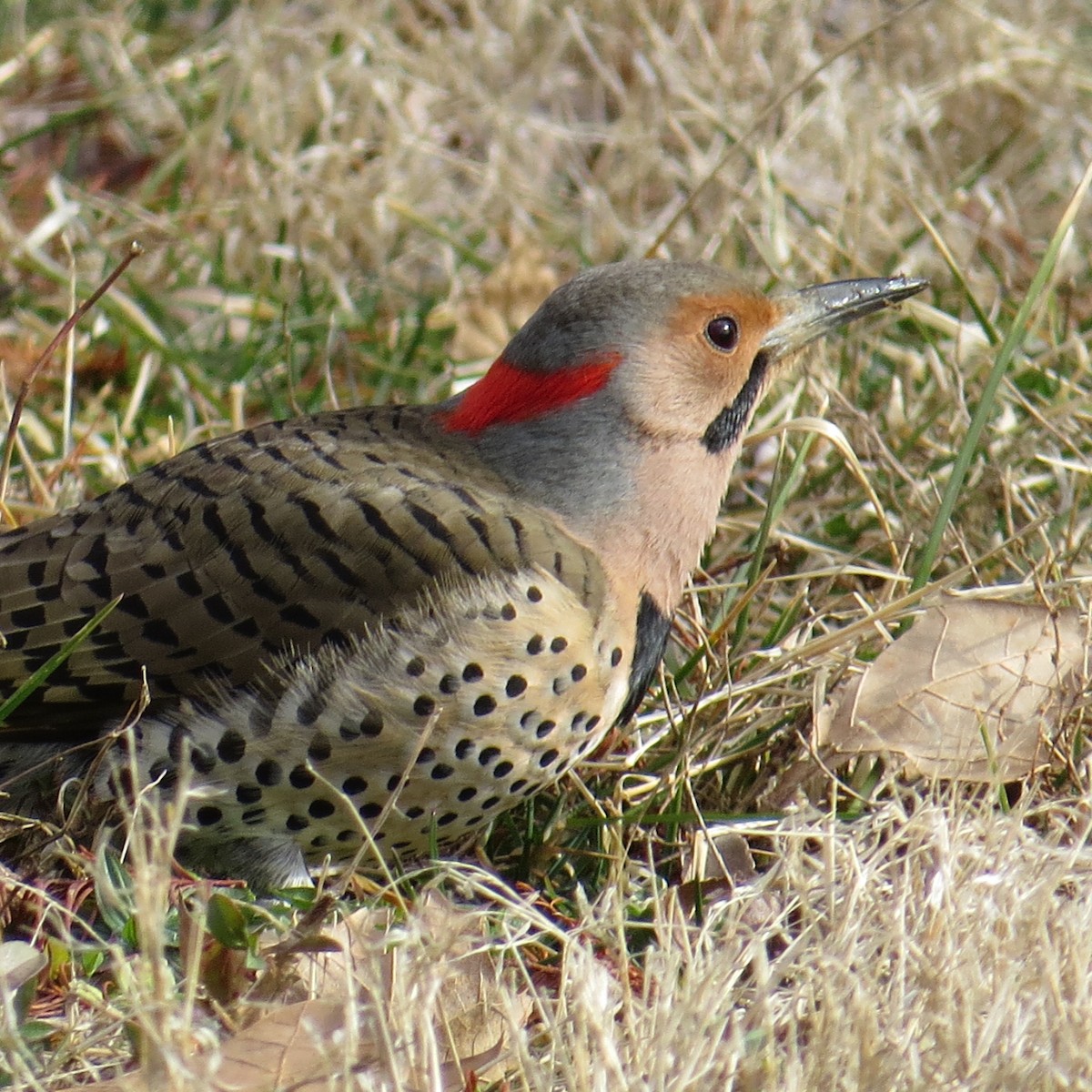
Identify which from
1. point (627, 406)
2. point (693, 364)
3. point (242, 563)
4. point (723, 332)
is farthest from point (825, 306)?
point (242, 563)

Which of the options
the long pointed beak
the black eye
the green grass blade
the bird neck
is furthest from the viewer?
the long pointed beak

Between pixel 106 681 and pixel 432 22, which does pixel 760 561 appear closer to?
pixel 106 681

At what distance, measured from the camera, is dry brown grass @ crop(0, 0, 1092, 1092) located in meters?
2.49

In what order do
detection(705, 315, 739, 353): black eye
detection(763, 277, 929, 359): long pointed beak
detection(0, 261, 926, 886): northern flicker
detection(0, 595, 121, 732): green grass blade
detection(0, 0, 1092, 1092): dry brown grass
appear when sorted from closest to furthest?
detection(0, 0, 1092, 1092): dry brown grass < detection(0, 595, 121, 732): green grass blade < detection(0, 261, 926, 886): northern flicker < detection(705, 315, 739, 353): black eye < detection(763, 277, 929, 359): long pointed beak

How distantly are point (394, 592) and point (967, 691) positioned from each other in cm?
123

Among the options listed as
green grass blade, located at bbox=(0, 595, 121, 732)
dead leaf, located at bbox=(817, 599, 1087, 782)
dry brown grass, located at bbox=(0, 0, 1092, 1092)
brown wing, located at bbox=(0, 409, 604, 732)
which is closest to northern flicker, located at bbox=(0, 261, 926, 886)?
brown wing, located at bbox=(0, 409, 604, 732)

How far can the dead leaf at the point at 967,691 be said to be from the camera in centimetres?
354

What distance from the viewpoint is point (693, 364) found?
12.6 feet

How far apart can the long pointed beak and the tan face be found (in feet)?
0.29

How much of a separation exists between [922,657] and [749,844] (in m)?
0.54

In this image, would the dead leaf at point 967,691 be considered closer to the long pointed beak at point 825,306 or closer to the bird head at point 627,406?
the bird head at point 627,406

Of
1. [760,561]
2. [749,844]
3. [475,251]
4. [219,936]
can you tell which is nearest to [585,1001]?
[219,936]

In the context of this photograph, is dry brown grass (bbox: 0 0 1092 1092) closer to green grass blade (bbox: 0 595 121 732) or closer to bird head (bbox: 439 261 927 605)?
bird head (bbox: 439 261 927 605)

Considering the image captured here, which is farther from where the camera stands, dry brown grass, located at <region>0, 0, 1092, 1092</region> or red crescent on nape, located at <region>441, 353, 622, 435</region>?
red crescent on nape, located at <region>441, 353, 622, 435</region>
